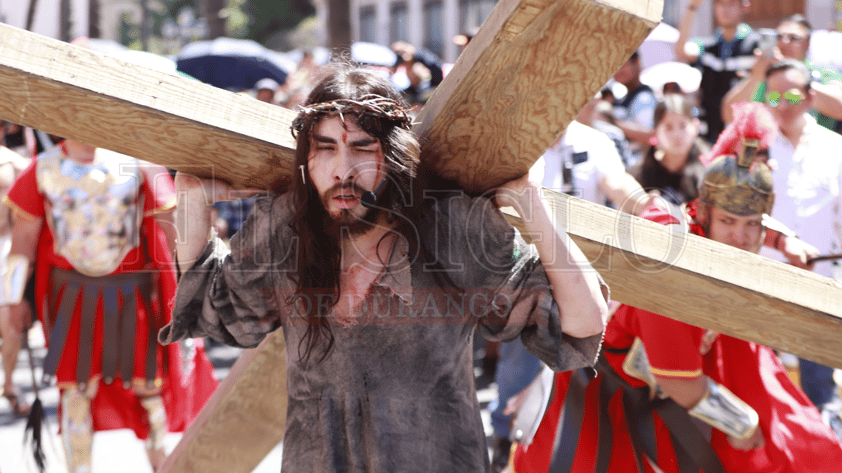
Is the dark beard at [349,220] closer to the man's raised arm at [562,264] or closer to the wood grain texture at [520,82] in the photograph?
the wood grain texture at [520,82]

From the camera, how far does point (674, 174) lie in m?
4.40

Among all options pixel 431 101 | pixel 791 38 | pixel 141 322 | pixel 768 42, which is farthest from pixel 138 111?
pixel 791 38

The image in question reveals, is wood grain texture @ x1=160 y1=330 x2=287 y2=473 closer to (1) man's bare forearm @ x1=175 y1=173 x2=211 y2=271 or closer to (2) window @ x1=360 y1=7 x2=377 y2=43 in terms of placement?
(1) man's bare forearm @ x1=175 y1=173 x2=211 y2=271

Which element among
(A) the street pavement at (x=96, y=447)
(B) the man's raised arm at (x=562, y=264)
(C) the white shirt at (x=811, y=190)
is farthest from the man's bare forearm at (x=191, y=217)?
(C) the white shirt at (x=811, y=190)

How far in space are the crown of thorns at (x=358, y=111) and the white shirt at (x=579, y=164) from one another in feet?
8.42

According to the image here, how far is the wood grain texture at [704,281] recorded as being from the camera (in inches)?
71.8

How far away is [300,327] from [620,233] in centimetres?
68

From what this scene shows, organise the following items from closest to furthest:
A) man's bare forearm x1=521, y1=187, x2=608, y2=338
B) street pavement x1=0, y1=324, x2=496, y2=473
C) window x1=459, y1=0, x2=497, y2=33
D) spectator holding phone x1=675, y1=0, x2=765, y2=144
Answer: man's bare forearm x1=521, y1=187, x2=608, y2=338
street pavement x1=0, y1=324, x2=496, y2=473
spectator holding phone x1=675, y1=0, x2=765, y2=144
window x1=459, y1=0, x2=497, y2=33

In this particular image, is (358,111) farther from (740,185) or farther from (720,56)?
(720,56)

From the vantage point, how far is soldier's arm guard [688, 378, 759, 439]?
7.93 ft

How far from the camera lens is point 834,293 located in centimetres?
196

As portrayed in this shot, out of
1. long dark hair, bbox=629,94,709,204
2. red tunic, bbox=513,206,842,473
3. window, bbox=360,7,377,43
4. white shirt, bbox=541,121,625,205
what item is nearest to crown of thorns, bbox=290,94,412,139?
red tunic, bbox=513,206,842,473

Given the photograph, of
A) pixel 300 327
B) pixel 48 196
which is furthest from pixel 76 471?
pixel 300 327

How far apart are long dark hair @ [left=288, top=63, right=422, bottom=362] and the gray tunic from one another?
0.03 meters
